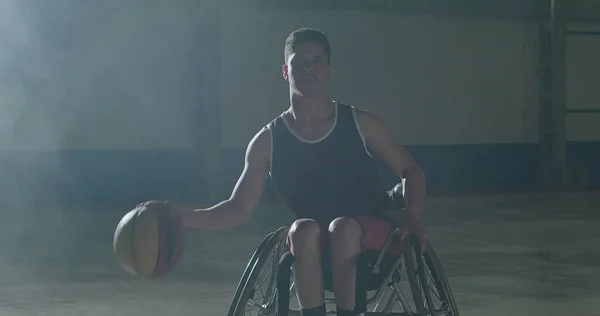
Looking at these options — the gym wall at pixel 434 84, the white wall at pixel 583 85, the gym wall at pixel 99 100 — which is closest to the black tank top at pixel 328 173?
the gym wall at pixel 99 100

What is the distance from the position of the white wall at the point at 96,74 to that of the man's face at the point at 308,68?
25.5 ft

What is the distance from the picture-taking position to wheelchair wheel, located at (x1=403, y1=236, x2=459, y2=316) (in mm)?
3145

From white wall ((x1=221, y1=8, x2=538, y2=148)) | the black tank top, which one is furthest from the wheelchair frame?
white wall ((x1=221, y1=8, x2=538, y2=148))

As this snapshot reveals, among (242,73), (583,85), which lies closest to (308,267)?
(242,73)

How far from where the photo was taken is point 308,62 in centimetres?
339

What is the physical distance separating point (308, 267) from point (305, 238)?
0.09m

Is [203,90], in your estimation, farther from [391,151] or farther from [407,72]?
[391,151]

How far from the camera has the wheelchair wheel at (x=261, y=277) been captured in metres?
3.25

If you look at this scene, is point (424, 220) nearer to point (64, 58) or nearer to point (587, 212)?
point (587, 212)

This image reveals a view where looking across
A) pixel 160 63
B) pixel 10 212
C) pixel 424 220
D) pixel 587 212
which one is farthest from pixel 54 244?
pixel 587 212

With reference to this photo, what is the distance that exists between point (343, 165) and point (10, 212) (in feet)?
23.4

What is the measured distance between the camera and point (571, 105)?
13.4 meters

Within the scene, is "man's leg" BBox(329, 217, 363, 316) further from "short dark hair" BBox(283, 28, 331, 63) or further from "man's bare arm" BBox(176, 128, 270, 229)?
"short dark hair" BBox(283, 28, 331, 63)

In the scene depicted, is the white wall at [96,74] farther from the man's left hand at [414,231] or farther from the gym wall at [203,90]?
the man's left hand at [414,231]
